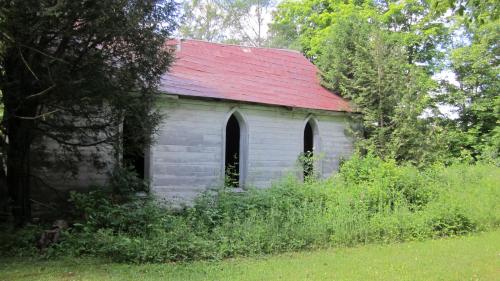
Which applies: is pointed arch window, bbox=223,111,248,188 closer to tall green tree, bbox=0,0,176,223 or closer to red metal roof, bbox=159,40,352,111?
red metal roof, bbox=159,40,352,111

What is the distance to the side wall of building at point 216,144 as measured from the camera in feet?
52.6

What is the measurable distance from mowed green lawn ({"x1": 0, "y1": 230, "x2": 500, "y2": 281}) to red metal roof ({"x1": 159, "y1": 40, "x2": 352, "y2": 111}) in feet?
25.2

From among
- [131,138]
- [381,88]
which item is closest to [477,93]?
[381,88]

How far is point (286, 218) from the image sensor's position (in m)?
12.2

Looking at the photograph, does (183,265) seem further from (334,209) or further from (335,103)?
(335,103)

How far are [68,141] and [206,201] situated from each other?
4054 millimetres

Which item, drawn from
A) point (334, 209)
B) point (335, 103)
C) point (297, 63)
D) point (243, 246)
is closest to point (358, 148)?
point (335, 103)

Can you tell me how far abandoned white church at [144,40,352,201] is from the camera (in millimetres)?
16188

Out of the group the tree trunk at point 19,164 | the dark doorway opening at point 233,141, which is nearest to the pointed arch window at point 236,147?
the dark doorway opening at point 233,141

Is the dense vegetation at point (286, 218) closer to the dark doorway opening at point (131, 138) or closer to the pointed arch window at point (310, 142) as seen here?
the dark doorway opening at point (131, 138)

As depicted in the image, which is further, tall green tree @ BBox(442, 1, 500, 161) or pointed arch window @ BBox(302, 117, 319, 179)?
tall green tree @ BBox(442, 1, 500, 161)

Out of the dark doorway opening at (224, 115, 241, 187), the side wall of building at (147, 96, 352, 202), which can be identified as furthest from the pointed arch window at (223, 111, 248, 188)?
the side wall of building at (147, 96, 352, 202)

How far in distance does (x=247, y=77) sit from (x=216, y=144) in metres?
4.33

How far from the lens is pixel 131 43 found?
1106cm
